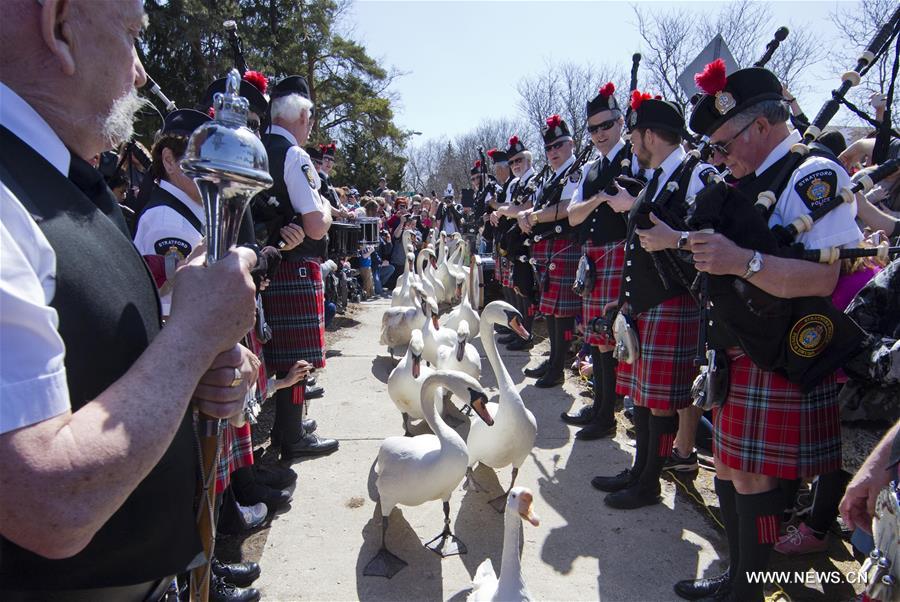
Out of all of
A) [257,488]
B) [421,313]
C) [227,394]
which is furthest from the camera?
[421,313]

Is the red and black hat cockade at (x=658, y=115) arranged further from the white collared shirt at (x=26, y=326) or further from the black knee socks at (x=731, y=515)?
the white collared shirt at (x=26, y=326)

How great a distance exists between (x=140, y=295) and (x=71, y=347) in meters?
0.20

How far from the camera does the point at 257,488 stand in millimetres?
3365

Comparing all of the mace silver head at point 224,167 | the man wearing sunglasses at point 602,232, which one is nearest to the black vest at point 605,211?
the man wearing sunglasses at point 602,232

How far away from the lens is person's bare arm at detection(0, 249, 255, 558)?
71cm

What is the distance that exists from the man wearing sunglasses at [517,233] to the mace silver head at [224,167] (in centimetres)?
543

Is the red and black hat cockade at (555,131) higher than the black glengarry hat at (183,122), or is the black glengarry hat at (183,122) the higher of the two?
the red and black hat cockade at (555,131)

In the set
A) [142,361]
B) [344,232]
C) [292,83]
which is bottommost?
[142,361]

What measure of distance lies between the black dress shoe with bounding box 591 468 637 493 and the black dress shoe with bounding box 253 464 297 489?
6.89ft

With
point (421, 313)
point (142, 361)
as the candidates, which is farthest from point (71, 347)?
point (421, 313)

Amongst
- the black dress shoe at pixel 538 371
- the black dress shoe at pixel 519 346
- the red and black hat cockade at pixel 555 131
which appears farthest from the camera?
the black dress shoe at pixel 519 346

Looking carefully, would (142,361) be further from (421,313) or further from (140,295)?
(421,313)

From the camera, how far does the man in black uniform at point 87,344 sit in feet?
2.37

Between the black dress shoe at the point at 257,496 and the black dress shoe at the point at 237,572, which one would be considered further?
the black dress shoe at the point at 257,496
